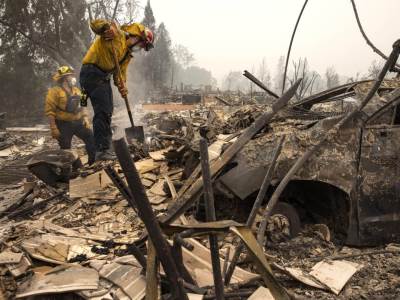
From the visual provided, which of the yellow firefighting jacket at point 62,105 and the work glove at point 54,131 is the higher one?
the yellow firefighting jacket at point 62,105

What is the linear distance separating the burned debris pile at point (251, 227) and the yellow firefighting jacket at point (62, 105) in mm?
2938

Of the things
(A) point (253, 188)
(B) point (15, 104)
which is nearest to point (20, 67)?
(B) point (15, 104)

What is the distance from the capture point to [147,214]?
69.0 inches

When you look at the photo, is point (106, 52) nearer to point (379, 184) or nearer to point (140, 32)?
point (140, 32)

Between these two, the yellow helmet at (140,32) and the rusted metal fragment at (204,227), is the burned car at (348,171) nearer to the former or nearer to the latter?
the rusted metal fragment at (204,227)

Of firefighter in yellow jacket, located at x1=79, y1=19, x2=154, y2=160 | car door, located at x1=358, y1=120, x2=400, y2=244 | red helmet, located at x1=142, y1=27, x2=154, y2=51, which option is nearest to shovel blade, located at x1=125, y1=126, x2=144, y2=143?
firefighter in yellow jacket, located at x1=79, y1=19, x2=154, y2=160

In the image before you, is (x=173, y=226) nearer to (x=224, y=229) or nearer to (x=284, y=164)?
(x=224, y=229)

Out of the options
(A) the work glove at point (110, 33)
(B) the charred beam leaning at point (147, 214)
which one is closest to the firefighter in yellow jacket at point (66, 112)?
(A) the work glove at point (110, 33)

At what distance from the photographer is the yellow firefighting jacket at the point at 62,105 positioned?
719 centimetres

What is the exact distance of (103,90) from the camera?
225 inches

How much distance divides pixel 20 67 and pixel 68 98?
17.8 m

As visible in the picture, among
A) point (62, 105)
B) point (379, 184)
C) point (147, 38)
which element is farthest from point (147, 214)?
point (62, 105)

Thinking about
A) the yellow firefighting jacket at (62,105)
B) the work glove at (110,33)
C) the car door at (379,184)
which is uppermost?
the work glove at (110,33)

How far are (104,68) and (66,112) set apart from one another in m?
2.03
